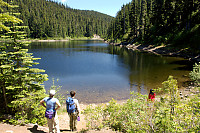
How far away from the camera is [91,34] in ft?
552

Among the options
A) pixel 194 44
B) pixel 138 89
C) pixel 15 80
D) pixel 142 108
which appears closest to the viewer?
pixel 142 108

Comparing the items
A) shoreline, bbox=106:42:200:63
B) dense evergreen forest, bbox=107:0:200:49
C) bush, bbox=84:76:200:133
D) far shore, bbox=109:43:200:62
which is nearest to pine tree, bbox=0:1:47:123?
bush, bbox=84:76:200:133

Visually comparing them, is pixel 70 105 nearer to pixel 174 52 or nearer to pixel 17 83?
pixel 17 83

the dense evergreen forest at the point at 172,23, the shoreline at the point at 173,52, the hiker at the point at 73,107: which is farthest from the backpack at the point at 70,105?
the dense evergreen forest at the point at 172,23

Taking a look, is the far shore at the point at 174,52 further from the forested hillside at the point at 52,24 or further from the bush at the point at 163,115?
the forested hillside at the point at 52,24

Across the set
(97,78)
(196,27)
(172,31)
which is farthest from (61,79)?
(172,31)

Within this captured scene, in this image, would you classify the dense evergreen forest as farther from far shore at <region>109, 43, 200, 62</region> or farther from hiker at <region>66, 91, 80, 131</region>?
hiker at <region>66, 91, 80, 131</region>

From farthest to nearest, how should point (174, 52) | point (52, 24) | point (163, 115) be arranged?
1. point (52, 24)
2. point (174, 52)
3. point (163, 115)

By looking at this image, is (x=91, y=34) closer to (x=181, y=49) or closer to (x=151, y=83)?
(x=181, y=49)

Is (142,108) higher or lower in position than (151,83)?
higher

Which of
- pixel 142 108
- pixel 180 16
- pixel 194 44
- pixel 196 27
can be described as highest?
pixel 180 16

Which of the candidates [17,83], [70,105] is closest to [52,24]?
[17,83]

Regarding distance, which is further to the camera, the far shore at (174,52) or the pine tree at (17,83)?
the far shore at (174,52)

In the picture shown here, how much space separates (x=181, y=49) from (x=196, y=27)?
7.24 m
